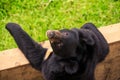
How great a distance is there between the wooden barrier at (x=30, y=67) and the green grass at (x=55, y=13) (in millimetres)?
689

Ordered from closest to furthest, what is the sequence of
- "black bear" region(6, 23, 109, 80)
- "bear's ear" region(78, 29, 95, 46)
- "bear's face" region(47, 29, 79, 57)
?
"bear's face" region(47, 29, 79, 57), "black bear" region(6, 23, 109, 80), "bear's ear" region(78, 29, 95, 46)

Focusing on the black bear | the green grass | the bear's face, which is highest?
the bear's face

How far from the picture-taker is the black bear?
2.15 meters

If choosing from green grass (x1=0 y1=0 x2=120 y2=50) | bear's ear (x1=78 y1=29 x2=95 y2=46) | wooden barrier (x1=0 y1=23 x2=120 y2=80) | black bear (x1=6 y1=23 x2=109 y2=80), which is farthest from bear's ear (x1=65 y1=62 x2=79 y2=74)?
green grass (x1=0 y1=0 x2=120 y2=50)

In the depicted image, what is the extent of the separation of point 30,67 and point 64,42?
2.75ft

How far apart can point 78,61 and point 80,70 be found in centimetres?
6

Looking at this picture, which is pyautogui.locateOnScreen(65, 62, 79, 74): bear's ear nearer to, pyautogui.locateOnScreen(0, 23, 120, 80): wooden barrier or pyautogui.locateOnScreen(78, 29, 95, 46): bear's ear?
pyautogui.locateOnScreen(78, 29, 95, 46): bear's ear

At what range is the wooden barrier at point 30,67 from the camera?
2.82 m

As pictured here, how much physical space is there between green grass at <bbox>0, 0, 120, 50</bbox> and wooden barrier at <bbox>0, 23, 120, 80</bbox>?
689mm

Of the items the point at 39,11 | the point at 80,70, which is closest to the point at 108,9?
the point at 39,11

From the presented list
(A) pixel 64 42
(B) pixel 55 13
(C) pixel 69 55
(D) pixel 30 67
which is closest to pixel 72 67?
(C) pixel 69 55

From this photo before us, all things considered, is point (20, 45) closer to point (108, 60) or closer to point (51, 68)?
point (51, 68)

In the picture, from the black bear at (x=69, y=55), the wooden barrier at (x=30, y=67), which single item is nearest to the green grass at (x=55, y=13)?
the wooden barrier at (x=30, y=67)

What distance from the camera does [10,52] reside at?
2896 millimetres
